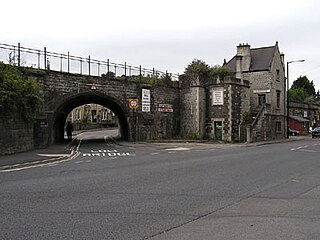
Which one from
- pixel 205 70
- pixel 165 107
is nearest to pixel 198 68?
pixel 205 70

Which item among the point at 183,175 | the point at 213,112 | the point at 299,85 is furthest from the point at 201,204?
the point at 299,85

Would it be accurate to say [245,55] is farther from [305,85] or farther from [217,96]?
[305,85]

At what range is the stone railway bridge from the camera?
27750mm

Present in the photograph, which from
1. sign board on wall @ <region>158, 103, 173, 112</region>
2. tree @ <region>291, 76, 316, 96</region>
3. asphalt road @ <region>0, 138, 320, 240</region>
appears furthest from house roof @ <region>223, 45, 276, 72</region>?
tree @ <region>291, 76, 316, 96</region>

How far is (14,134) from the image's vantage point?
2150 centimetres

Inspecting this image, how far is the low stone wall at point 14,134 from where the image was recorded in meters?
20.3

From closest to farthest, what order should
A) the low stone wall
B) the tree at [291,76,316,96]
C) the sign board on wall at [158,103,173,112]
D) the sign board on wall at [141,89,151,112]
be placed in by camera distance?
the low stone wall → the sign board on wall at [141,89,151,112] → the sign board on wall at [158,103,173,112] → the tree at [291,76,316,96]

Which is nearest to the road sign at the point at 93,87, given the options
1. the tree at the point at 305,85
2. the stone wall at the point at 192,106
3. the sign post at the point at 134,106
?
the sign post at the point at 134,106

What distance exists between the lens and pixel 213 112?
3722 cm

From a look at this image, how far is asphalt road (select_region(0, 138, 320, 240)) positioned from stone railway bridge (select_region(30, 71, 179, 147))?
14724mm

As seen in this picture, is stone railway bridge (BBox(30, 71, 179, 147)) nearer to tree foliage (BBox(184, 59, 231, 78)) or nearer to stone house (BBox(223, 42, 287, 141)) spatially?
tree foliage (BBox(184, 59, 231, 78))

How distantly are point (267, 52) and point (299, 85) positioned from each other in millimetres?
71041

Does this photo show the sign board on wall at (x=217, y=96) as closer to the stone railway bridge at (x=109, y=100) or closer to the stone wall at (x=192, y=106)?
the stone wall at (x=192, y=106)

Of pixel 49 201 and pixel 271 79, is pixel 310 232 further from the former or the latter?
pixel 271 79
